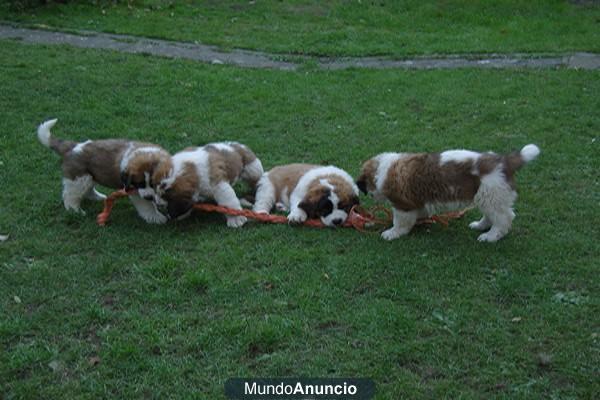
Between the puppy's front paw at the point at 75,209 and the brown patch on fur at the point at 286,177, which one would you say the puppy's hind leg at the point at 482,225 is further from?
the puppy's front paw at the point at 75,209

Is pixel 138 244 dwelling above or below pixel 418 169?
below

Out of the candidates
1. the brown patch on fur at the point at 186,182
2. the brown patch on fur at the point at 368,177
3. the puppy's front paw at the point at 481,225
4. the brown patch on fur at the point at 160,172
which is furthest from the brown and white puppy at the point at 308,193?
the puppy's front paw at the point at 481,225

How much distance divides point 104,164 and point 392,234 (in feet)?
11.0

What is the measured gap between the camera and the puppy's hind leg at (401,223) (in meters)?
7.94

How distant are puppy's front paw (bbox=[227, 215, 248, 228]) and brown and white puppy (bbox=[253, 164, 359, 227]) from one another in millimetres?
383

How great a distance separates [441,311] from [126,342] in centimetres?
262

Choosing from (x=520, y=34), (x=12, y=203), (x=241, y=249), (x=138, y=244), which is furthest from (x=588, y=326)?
(x=520, y=34)

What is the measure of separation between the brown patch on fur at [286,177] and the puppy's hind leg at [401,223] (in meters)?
1.45

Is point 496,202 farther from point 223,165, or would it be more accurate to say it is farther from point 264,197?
point 223,165

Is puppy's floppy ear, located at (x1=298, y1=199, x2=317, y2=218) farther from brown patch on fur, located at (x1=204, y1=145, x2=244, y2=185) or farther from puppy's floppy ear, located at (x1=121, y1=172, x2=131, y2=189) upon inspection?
puppy's floppy ear, located at (x1=121, y1=172, x2=131, y2=189)

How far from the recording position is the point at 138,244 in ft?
26.1

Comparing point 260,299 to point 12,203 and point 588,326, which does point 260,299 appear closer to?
point 588,326

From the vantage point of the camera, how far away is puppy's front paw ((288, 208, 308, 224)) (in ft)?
27.2

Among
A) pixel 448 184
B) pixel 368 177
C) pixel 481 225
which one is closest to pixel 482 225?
pixel 481 225
